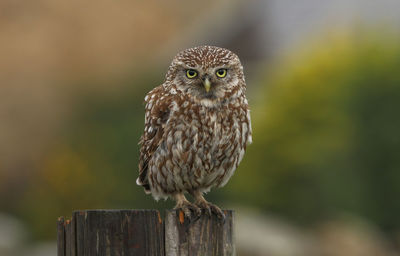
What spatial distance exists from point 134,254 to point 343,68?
48.0 feet

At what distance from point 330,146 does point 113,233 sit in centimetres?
1370

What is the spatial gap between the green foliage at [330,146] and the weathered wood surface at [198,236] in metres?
12.8

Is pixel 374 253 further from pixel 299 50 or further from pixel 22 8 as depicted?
pixel 22 8

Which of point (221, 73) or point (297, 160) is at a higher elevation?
point (221, 73)

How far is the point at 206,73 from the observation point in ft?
18.8

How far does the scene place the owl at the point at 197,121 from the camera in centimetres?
580

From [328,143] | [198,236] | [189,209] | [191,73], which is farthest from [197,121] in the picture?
[328,143]

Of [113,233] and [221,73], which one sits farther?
[221,73]

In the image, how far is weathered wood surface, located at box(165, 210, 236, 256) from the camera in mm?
4191

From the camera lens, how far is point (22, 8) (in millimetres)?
38031

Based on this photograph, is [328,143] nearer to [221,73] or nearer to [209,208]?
[221,73]

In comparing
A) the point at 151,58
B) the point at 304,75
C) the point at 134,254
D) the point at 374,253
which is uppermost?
the point at 151,58

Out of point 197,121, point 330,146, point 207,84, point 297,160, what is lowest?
point 297,160

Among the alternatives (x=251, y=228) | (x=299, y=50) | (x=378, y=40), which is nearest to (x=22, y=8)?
(x=299, y=50)
